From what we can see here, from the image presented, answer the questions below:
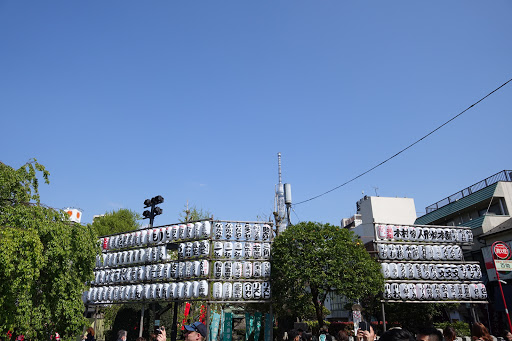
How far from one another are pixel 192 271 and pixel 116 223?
23996 mm

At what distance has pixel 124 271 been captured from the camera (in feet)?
70.5

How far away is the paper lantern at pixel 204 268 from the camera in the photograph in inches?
729

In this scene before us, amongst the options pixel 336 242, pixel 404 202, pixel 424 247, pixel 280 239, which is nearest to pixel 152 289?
pixel 280 239

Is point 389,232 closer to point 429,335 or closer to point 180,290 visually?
point 180,290

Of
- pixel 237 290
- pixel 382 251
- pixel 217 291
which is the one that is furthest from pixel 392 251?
pixel 217 291

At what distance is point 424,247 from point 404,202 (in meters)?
29.8

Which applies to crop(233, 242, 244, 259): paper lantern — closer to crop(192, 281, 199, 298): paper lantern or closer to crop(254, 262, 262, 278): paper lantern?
crop(254, 262, 262, 278): paper lantern

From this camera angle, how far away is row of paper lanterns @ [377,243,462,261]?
64.6ft

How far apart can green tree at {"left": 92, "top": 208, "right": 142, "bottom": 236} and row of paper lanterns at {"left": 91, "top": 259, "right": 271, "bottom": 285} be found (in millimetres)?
19047

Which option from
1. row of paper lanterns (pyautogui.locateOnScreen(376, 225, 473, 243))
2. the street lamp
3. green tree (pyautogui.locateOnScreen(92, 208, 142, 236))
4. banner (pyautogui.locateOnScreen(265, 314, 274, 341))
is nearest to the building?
row of paper lanterns (pyautogui.locateOnScreen(376, 225, 473, 243))

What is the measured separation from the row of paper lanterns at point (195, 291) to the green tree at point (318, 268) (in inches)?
41.6

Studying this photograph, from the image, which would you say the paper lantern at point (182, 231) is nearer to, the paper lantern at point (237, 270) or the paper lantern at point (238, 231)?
the paper lantern at point (238, 231)

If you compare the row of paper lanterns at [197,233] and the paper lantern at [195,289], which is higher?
the row of paper lanterns at [197,233]

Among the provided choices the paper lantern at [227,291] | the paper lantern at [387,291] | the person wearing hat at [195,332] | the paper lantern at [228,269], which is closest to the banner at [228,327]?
the paper lantern at [227,291]
